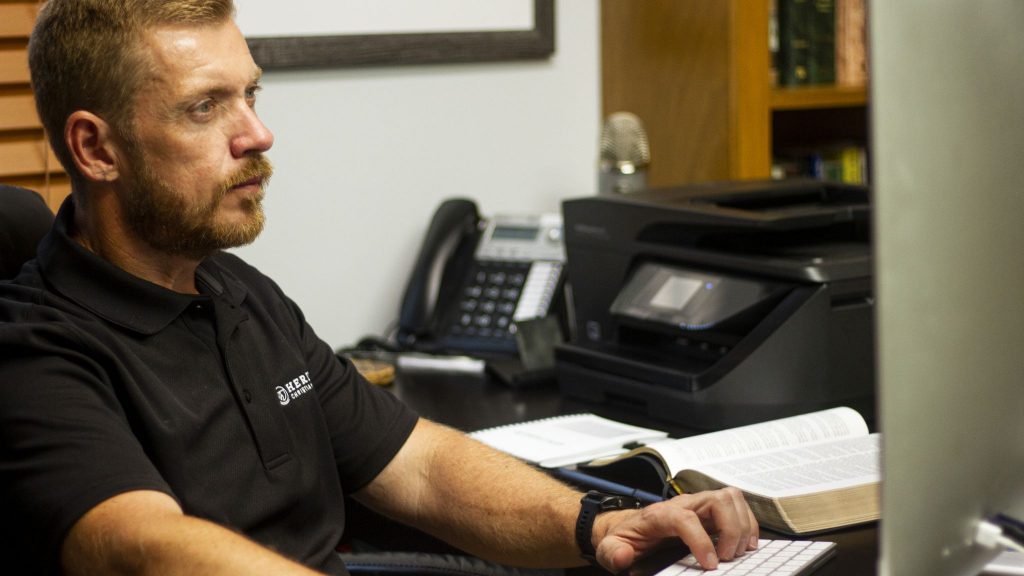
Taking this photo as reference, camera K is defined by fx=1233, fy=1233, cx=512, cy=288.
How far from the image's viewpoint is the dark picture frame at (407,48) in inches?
87.5

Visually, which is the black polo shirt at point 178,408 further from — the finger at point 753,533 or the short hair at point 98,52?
the finger at point 753,533

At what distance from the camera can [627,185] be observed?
2.37 meters

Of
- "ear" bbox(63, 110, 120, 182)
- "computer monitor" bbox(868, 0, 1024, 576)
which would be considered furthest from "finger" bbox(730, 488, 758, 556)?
"ear" bbox(63, 110, 120, 182)

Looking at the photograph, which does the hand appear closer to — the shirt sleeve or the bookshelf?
the shirt sleeve

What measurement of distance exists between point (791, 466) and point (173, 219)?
2.45ft

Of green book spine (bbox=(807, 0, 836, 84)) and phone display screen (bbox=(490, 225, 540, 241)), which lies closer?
phone display screen (bbox=(490, 225, 540, 241))

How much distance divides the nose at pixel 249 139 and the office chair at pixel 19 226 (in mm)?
255

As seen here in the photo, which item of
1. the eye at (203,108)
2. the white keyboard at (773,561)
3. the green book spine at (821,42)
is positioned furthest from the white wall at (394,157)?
the white keyboard at (773,561)

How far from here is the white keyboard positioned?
115 centimetres

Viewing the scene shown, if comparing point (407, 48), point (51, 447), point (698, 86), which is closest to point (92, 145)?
point (51, 447)

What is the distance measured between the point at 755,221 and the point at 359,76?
0.92m

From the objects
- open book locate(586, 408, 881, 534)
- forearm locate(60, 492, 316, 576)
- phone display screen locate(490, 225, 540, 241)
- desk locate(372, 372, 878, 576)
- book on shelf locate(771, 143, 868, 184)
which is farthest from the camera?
book on shelf locate(771, 143, 868, 184)

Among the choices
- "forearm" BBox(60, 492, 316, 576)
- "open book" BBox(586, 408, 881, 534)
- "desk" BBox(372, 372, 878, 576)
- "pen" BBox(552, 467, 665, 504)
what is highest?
"forearm" BBox(60, 492, 316, 576)

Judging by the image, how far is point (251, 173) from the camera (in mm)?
1421
